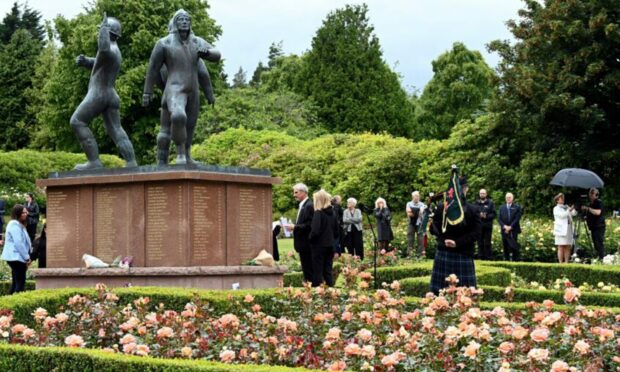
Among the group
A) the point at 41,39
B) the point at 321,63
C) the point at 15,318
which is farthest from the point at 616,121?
the point at 41,39

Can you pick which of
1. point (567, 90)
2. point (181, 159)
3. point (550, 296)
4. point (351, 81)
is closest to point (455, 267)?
point (550, 296)

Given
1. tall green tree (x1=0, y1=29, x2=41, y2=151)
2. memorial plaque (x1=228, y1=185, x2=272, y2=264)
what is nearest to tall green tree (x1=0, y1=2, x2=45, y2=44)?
tall green tree (x1=0, y1=29, x2=41, y2=151)

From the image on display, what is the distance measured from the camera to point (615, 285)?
1512 centimetres

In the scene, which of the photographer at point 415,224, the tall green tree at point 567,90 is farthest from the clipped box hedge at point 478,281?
the tall green tree at point 567,90

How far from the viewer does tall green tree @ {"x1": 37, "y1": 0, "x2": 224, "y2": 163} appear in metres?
42.8

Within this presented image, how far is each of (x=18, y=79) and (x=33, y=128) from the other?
3386mm

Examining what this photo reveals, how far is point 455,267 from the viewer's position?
10.6 metres

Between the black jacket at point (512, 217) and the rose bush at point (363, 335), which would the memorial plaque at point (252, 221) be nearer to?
the rose bush at point (363, 335)

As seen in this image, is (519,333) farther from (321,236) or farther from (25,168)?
(25,168)

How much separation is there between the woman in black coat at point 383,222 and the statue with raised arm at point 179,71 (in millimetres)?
7838

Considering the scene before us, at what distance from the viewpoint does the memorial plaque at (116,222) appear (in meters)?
13.1

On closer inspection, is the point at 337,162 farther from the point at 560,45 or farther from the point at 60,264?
the point at 60,264

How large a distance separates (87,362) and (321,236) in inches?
280

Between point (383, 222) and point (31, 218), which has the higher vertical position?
point (31, 218)
